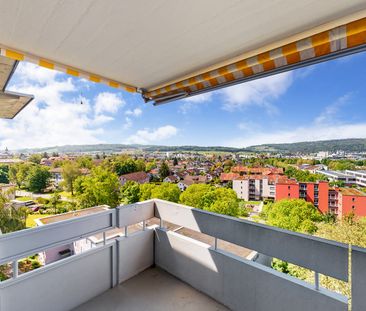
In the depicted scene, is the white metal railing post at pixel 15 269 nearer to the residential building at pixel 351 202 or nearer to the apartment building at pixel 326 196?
the apartment building at pixel 326 196

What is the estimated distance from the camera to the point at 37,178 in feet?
18.6

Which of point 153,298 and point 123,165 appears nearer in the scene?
point 153,298

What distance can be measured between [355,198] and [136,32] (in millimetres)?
2559

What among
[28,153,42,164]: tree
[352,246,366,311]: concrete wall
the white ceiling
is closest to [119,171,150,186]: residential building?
[28,153,42,164]: tree

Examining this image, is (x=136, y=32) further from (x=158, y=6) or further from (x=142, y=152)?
(x=142, y=152)

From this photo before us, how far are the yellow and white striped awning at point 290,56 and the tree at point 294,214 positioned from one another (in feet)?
5.32

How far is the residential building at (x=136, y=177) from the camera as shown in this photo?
3.90 m

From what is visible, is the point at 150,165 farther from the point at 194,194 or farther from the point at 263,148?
the point at 263,148

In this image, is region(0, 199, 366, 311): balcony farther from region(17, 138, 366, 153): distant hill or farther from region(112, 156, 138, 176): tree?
region(112, 156, 138, 176): tree

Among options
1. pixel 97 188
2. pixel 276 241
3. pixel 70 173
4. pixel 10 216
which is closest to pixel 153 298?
pixel 276 241

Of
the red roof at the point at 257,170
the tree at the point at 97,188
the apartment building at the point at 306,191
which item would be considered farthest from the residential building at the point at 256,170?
the tree at the point at 97,188

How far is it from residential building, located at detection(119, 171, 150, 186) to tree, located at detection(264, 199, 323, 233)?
216 centimetres

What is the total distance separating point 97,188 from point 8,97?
4.74 m

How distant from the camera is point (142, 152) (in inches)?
172
